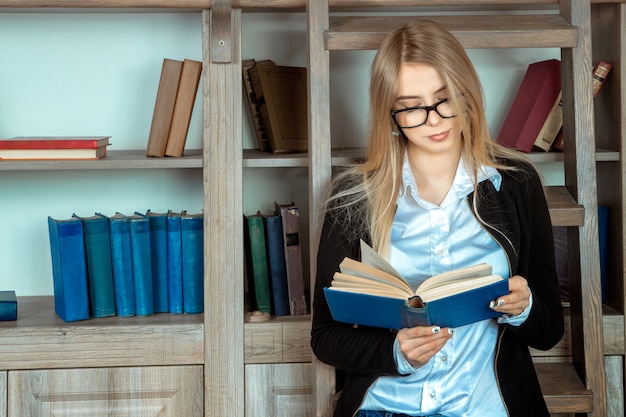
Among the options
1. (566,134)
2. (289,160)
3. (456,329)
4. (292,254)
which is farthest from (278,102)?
(456,329)

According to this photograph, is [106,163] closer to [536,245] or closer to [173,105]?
[173,105]

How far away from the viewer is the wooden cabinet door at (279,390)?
2.08 m

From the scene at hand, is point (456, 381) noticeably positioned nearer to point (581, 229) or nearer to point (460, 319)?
point (460, 319)

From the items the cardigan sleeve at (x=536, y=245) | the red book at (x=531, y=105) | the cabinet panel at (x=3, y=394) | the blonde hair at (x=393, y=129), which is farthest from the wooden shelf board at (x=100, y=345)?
the red book at (x=531, y=105)

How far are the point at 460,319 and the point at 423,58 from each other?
50 centimetres

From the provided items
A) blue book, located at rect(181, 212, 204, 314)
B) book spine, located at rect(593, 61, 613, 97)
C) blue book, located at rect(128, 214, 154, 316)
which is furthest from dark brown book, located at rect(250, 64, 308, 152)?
book spine, located at rect(593, 61, 613, 97)

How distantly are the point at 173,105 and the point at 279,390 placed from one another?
2.48ft

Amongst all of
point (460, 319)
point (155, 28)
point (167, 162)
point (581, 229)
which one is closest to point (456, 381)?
point (460, 319)

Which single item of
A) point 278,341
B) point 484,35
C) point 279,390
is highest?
point 484,35

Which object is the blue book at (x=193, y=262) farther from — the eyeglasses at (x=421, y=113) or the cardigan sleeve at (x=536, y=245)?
the cardigan sleeve at (x=536, y=245)

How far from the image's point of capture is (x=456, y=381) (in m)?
1.59

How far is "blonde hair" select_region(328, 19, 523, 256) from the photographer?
5.26ft

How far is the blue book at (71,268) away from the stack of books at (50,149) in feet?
0.53

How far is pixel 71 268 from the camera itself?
2096mm
